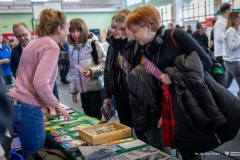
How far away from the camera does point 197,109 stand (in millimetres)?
1479

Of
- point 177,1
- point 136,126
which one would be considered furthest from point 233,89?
point 177,1

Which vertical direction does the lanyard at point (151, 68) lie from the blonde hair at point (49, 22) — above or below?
below

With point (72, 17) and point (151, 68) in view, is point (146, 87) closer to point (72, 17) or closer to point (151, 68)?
point (151, 68)

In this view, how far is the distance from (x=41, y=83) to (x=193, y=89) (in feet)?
3.00

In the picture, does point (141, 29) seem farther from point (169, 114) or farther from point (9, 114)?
point (9, 114)

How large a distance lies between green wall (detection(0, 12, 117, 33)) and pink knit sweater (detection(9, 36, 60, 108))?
13.1 meters

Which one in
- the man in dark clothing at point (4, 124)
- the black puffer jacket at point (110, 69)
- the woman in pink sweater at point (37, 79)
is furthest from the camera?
the black puffer jacket at point (110, 69)

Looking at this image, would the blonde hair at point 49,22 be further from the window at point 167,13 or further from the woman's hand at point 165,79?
the window at point 167,13

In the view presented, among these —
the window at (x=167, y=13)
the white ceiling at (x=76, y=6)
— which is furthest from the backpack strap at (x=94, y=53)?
the white ceiling at (x=76, y=6)

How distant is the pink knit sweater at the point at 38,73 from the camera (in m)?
1.57

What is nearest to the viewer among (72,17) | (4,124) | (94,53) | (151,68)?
(4,124)

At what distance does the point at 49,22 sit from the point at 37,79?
0.42 m

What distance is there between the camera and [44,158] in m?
1.63

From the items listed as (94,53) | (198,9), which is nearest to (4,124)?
(94,53)
